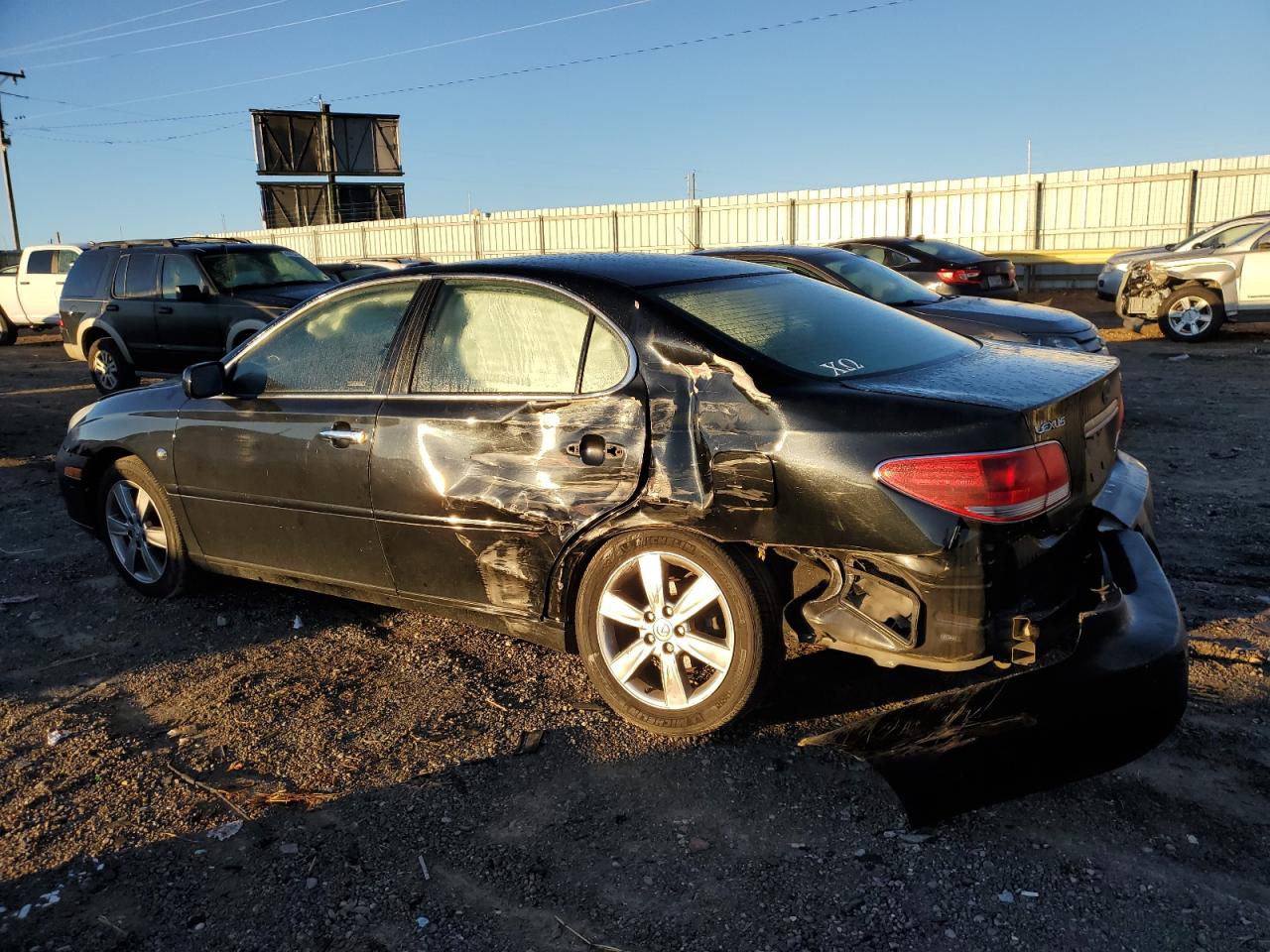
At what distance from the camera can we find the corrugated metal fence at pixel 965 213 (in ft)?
74.9

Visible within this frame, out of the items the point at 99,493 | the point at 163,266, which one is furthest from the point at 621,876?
the point at 163,266

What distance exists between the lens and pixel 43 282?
1961 cm

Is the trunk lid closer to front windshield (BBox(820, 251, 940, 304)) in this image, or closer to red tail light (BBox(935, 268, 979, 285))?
front windshield (BBox(820, 251, 940, 304))

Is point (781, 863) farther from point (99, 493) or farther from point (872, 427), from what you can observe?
point (99, 493)

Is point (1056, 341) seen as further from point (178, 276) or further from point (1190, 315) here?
point (178, 276)

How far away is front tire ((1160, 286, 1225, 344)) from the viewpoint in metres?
14.0

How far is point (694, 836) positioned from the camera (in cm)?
298

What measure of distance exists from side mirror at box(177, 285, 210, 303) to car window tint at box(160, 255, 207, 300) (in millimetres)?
43

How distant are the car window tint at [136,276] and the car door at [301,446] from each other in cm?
866

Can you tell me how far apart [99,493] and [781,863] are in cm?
414

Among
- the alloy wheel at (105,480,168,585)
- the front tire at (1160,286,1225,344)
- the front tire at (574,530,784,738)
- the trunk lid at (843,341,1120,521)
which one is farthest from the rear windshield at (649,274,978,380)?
Answer: the front tire at (1160,286,1225,344)

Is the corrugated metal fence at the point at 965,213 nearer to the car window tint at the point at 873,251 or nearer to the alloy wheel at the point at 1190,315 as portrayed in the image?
the alloy wheel at the point at 1190,315

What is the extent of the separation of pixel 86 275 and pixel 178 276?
1.95 m

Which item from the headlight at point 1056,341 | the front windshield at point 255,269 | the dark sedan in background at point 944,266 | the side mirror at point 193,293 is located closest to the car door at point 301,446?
the headlight at point 1056,341
